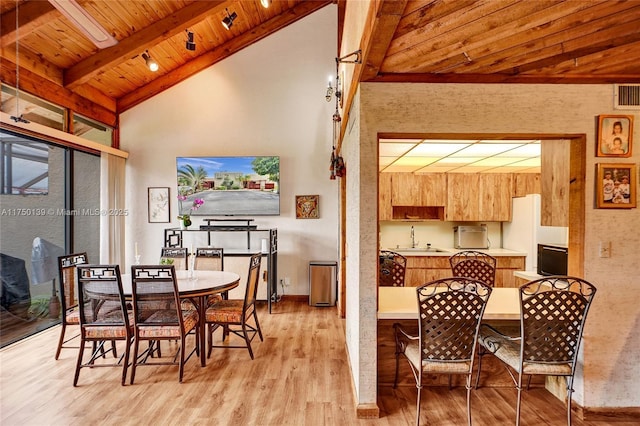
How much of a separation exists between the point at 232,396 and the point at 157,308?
3.33 feet

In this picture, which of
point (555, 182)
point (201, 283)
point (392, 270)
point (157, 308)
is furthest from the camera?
point (392, 270)

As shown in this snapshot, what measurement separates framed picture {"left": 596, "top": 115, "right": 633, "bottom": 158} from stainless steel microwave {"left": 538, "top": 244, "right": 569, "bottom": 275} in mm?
1805

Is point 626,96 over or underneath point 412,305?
over

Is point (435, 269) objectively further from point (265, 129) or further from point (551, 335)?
point (265, 129)

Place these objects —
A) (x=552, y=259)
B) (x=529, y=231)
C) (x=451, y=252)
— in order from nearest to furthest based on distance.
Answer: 1. (x=552, y=259)
2. (x=529, y=231)
3. (x=451, y=252)

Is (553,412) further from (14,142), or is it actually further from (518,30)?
(14,142)

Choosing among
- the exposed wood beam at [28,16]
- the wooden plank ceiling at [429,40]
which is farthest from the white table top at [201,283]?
the exposed wood beam at [28,16]

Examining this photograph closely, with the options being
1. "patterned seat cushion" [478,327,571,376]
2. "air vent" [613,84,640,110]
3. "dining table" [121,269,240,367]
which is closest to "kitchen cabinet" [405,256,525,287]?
"patterned seat cushion" [478,327,571,376]

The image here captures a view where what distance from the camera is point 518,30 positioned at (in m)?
1.82

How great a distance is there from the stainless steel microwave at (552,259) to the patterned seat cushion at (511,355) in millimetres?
1913

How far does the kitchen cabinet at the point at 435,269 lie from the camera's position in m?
5.22

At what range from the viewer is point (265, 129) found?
219 inches

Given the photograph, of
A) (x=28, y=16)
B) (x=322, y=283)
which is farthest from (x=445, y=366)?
(x=28, y=16)

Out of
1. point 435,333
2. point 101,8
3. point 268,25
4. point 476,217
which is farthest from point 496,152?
point 101,8
